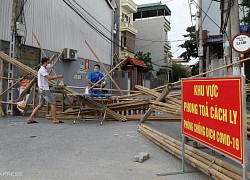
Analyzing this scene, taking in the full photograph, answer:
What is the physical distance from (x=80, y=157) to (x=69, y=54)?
9724 mm

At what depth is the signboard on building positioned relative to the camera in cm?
555

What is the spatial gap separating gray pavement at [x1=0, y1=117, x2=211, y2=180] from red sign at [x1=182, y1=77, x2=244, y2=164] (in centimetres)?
59

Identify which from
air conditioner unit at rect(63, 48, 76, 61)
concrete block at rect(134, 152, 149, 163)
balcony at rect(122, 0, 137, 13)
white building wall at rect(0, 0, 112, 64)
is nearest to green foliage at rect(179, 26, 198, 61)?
balcony at rect(122, 0, 137, 13)

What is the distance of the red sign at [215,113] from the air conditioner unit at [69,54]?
33.3 feet

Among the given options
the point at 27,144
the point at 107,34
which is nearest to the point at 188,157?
the point at 27,144

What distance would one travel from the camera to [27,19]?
931 cm

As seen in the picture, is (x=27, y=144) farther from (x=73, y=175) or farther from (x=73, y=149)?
(x=73, y=175)

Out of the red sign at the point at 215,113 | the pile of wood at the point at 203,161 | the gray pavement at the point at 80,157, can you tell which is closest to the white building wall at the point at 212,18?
the gray pavement at the point at 80,157

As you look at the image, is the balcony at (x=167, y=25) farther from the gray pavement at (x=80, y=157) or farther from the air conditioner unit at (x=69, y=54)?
the gray pavement at (x=80, y=157)

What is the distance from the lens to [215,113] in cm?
208

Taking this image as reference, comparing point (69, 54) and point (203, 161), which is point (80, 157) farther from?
point (69, 54)

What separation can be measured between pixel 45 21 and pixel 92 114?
20.3 ft

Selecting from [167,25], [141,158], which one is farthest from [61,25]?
[167,25]

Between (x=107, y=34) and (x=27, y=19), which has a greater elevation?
(x=107, y=34)
